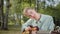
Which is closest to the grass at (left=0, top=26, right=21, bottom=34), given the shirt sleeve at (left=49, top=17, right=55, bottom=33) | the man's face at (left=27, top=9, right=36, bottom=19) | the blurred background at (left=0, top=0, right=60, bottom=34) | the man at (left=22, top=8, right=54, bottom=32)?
the blurred background at (left=0, top=0, right=60, bottom=34)

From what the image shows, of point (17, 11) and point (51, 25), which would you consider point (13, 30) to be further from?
point (51, 25)

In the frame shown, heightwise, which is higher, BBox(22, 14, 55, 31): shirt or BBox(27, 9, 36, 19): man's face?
BBox(27, 9, 36, 19): man's face

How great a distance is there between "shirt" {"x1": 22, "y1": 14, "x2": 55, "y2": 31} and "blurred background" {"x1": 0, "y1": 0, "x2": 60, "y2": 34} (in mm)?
57

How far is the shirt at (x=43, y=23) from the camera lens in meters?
2.42

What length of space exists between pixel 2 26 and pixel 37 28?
0.56 metres

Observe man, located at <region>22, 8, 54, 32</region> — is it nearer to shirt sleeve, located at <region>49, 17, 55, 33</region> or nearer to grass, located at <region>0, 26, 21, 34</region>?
shirt sleeve, located at <region>49, 17, 55, 33</region>

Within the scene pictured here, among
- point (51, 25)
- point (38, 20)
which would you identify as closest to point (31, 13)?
point (38, 20)

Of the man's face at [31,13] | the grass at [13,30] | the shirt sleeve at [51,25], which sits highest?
the man's face at [31,13]

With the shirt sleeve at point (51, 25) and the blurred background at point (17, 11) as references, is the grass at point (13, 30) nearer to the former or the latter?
A: the blurred background at point (17, 11)

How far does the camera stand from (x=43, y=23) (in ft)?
8.02

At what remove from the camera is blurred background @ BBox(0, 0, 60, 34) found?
2.42m

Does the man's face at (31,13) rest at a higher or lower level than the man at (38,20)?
higher

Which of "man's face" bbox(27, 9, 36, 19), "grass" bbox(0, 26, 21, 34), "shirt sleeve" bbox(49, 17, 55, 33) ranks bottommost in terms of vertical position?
"grass" bbox(0, 26, 21, 34)

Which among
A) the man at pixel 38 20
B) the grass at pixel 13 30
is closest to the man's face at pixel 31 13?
the man at pixel 38 20
